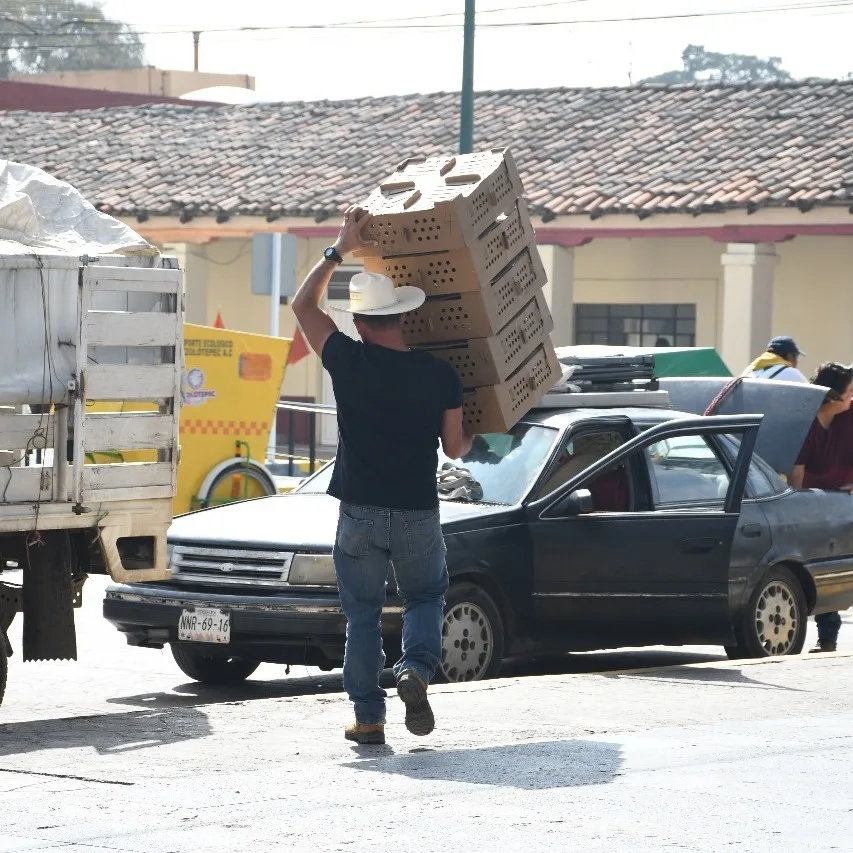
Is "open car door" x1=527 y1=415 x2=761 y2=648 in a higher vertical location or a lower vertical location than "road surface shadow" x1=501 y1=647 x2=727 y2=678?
higher

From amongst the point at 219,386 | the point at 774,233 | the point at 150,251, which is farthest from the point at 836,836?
the point at 774,233

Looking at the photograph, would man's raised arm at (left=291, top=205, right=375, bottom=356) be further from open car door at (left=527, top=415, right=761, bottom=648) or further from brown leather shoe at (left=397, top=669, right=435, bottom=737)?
open car door at (left=527, top=415, right=761, bottom=648)

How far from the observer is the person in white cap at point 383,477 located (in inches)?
296

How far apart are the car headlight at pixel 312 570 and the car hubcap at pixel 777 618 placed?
8.59ft

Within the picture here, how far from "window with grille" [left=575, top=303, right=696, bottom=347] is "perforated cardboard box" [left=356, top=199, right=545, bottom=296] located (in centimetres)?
2020

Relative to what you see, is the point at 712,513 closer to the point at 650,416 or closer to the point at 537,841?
the point at 650,416

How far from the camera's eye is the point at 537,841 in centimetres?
585

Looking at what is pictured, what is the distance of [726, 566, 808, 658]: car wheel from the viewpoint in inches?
422

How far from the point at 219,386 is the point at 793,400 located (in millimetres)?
6096

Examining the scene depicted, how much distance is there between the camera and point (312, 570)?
9.65 meters

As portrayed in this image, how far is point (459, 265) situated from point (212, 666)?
336cm

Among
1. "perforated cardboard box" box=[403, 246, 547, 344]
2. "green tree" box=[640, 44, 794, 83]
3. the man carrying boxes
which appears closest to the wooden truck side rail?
the man carrying boxes

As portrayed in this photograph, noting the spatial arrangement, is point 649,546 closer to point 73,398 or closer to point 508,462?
point 508,462

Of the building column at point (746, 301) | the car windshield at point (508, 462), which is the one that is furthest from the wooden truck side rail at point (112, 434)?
the building column at point (746, 301)
